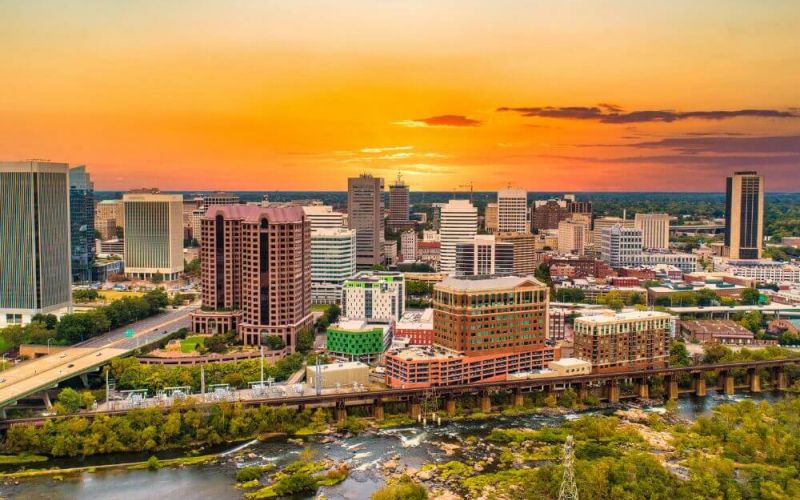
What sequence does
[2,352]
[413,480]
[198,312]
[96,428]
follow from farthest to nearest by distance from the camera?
[198,312] → [2,352] → [96,428] → [413,480]

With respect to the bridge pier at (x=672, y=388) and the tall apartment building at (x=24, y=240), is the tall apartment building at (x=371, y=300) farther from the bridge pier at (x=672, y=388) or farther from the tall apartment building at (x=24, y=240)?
the tall apartment building at (x=24, y=240)

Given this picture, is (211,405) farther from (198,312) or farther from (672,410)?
(672,410)

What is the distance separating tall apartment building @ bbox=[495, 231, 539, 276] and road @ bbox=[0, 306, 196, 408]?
126 ft

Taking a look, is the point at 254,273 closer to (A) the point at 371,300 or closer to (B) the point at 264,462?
(A) the point at 371,300

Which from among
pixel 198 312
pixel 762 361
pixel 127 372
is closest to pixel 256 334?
pixel 198 312

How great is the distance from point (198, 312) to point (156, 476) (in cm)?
2947

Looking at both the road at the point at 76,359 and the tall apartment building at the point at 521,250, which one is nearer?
the road at the point at 76,359

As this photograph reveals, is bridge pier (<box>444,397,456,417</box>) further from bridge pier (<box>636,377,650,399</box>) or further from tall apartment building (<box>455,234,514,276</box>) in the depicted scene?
tall apartment building (<box>455,234,514,276</box>)

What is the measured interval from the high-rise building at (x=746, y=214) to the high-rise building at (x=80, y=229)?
96.1 meters

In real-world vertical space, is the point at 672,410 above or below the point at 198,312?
below

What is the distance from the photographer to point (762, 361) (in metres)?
59.3

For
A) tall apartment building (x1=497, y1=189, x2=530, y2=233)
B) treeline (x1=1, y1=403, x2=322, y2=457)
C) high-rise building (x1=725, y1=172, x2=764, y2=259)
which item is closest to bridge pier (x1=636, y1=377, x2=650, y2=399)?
treeline (x1=1, y1=403, x2=322, y2=457)

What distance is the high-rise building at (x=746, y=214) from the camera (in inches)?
4818

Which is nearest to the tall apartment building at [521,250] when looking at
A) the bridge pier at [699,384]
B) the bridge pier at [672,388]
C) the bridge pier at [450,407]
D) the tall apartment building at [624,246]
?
the tall apartment building at [624,246]
